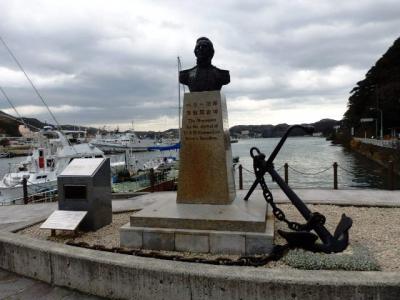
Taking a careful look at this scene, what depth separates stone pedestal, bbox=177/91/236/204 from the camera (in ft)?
20.1

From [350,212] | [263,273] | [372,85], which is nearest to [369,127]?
[372,85]

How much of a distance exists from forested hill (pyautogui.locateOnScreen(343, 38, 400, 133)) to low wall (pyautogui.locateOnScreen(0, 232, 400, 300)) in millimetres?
58262

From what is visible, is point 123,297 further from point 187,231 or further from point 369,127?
point 369,127

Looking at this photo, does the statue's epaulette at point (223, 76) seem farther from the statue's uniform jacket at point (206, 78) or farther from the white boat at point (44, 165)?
the white boat at point (44, 165)

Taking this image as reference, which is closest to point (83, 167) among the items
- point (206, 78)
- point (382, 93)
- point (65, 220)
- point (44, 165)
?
point (65, 220)

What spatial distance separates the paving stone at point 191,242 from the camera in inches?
200

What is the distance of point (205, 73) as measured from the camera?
6.50 meters

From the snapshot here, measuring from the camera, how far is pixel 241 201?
639 cm

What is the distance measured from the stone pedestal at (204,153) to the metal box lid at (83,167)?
155 cm

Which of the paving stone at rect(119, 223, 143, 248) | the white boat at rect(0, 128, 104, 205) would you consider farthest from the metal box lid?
the white boat at rect(0, 128, 104, 205)

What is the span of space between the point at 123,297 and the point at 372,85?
7863 centimetres

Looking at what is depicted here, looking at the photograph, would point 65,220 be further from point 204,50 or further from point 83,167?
point 204,50

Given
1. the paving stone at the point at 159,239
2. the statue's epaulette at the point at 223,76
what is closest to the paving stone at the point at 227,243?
the paving stone at the point at 159,239

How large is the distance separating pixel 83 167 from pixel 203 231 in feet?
9.17
